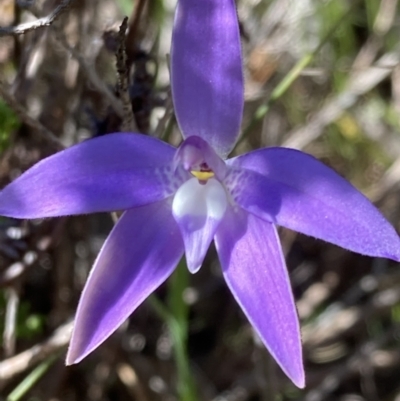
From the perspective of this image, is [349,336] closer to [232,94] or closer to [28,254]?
[28,254]

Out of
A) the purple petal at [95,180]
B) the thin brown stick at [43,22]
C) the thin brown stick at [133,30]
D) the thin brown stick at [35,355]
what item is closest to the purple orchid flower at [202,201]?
the purple petal at [95,180]

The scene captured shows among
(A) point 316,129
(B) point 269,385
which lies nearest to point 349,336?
(B) point 269,385

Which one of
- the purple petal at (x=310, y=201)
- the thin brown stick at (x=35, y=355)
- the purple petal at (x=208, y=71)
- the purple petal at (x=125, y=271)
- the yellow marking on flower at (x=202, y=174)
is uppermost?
the purple petal at (x=208, y=71)

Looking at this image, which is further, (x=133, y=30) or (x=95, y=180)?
(x=133, y=30)

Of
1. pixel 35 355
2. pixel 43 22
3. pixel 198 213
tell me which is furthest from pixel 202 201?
pixel 35 355

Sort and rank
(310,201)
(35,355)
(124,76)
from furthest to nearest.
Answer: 1. (35,355)
2. (124,76)
3. (310,201)

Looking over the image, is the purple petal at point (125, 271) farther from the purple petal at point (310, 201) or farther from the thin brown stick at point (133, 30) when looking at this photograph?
the thin brown stick at point (133, 30)

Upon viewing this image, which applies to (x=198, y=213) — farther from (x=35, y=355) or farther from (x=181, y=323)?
(x=35, y=355)
